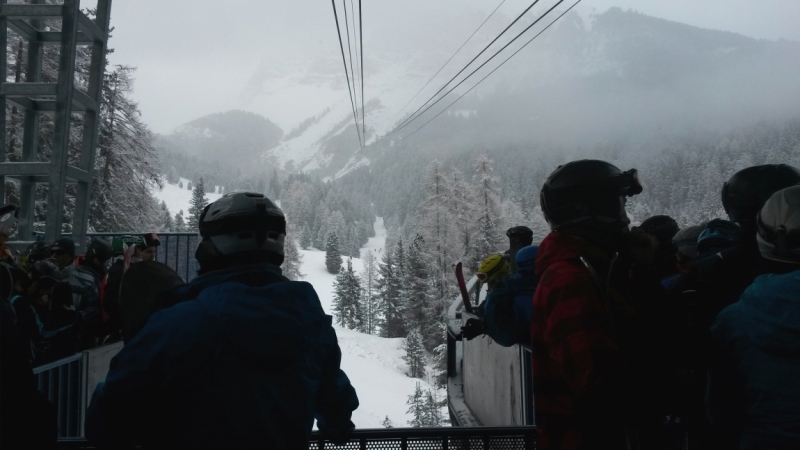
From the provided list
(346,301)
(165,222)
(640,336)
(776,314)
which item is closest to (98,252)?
(640,336)

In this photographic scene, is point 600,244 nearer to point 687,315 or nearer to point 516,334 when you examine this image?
point 687,315

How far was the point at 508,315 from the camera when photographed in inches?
114

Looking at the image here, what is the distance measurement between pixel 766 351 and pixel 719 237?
0.91 m

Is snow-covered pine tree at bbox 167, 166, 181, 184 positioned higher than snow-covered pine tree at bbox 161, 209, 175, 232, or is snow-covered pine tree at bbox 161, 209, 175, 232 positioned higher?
snow-covered pine tree at bbox 167, 166, 181, 184

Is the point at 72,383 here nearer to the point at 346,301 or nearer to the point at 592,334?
the point at 592,334

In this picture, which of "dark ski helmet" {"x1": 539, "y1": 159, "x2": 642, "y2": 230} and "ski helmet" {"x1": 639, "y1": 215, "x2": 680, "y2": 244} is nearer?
"dark ski helmet" {"x1": 539, "y1": 159, "x2": 642, "y2": 230}

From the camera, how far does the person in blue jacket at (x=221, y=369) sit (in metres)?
1.48

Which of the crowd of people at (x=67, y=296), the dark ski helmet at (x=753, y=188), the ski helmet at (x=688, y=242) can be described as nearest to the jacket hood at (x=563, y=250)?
the dark ski helmet at (x=753, y=188)

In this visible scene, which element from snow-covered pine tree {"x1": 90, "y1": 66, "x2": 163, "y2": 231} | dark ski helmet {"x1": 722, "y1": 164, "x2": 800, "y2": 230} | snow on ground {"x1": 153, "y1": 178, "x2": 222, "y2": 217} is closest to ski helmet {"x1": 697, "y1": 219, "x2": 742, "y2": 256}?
dark ski helmet {"x1": 722, "y1": 164, "x2": 800, "y2": 230}

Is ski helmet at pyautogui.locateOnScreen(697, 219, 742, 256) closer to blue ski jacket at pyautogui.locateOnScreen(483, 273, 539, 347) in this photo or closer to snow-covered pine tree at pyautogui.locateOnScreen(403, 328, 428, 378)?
blue ski jacket at pyautogui.locateOnScreen(483, 273, 539, 347)

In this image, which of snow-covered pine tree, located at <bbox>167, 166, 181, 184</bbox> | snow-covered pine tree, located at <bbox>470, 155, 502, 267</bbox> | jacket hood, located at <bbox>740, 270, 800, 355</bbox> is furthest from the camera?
snow-covered pine tree, located at <bbox>167, 166, 181, 184</bbox>

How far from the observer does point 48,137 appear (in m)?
20.6

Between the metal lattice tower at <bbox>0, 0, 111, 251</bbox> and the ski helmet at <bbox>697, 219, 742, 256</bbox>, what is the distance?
7.13 metres

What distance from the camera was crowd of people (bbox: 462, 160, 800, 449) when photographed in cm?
155
